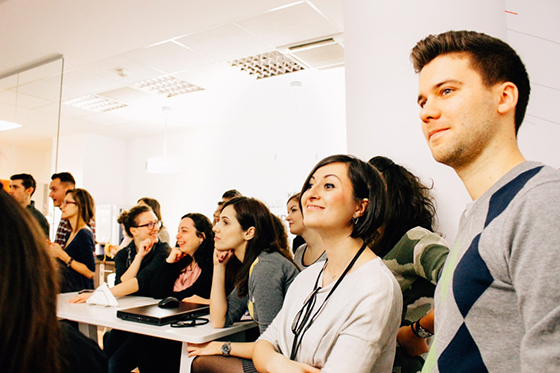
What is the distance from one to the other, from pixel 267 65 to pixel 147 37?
4.27ft

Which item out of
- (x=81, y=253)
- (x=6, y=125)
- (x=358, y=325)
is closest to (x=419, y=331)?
(x=358, y=325)

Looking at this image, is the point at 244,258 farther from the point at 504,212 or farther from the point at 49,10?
the point at 49,10

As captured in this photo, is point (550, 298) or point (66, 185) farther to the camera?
point (66, 185)

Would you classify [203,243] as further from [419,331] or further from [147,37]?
[147,37]

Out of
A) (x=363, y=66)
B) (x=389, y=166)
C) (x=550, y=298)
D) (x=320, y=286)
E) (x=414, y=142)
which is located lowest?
(x=320, y=286)

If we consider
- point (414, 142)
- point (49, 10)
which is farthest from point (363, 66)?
point (49, 10)

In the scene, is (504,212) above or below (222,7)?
below

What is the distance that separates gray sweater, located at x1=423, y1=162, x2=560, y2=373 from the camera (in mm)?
607

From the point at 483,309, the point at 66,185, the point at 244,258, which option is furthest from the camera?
the point at 66,185

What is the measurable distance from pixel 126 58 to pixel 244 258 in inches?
114

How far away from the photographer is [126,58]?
423 cm

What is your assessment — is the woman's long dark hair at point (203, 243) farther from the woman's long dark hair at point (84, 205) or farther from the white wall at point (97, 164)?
the white wall at point (97, 164)

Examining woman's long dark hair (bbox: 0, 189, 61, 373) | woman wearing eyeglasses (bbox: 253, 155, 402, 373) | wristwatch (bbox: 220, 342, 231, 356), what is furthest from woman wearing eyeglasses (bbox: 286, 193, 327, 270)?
woman's long dark hair (bbox: 0, 189, 61, 373)

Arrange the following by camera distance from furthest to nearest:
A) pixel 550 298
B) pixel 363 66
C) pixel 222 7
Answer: pixel 222 7 → pixel 363 66 → pixel 550 298
